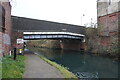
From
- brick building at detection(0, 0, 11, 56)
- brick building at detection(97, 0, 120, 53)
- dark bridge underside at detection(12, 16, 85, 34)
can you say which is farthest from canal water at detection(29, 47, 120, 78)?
dark bridge underside at detection(12, 16, 85, 34)

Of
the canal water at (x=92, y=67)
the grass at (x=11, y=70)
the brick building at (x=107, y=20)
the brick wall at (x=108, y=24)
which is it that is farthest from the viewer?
the brick wall at (x=108, y=24)

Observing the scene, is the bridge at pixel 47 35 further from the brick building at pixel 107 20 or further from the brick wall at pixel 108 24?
the brick building at pixel 107 20

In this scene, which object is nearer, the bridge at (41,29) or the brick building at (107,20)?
the bridge at (41,29)

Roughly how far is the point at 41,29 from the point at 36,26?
1114 mm

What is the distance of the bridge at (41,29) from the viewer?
23355mm

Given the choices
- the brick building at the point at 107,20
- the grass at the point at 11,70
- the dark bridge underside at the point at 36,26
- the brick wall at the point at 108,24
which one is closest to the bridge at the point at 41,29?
the dark bridge underside at the point at 36,26

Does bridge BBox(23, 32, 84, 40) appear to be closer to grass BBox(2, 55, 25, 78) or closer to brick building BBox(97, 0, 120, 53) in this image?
brick building BBox(97, 0, 120, 53)

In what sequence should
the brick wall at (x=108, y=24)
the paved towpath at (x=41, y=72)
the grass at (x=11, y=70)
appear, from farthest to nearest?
the brick wall at (x=108, y=24) → the paved towpath at (x=41, y=72) → the grass at (x=11, y=70)

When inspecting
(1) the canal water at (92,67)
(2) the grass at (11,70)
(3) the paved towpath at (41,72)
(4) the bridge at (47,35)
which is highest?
(4) the bridge at (47,35)

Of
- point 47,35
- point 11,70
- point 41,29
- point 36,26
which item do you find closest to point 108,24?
point 47,35

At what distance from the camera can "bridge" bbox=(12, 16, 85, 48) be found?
23.4 meters

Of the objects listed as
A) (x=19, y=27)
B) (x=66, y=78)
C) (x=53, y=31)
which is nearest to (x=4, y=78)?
(x=66, y=78)

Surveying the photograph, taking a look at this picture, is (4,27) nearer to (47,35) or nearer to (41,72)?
(41,72)

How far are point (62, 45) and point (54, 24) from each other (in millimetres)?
17307
